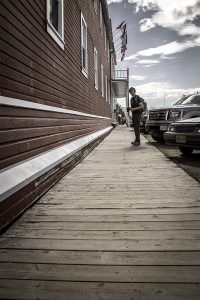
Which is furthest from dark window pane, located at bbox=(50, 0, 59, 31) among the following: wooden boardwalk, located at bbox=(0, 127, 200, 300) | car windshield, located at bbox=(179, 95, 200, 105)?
car windshield, located at bbox=(179, 95, 200, 105)

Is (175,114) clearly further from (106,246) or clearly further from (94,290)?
(94,290)

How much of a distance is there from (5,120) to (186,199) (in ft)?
7.74

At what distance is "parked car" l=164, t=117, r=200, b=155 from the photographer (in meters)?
7.66

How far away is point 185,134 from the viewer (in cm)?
790

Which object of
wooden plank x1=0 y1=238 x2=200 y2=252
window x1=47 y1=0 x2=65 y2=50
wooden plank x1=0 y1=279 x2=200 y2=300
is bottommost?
wooden plank x1=0 y1=238 x2=200 y2=252

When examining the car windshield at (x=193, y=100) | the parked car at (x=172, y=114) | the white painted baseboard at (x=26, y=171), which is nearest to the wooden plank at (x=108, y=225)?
the white painted baseboard at (x=26, y=171)

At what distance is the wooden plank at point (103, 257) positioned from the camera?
224cm

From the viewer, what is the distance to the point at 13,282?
2.00 metres

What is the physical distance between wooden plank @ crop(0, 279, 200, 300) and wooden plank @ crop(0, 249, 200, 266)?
28cm

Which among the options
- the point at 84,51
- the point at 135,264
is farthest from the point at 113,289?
the point at 84,51

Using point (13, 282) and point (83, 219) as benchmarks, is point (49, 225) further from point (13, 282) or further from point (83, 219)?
point (13, 282)

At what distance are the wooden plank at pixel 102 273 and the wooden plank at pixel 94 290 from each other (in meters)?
0.06

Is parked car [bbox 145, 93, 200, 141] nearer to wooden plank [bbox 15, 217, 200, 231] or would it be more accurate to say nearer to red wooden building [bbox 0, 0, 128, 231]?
red wooden building [bbox 0, 0, 128, 231]

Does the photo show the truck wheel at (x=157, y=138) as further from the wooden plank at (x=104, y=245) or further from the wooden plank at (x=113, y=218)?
the wooden plank at (x=104, y=245)
